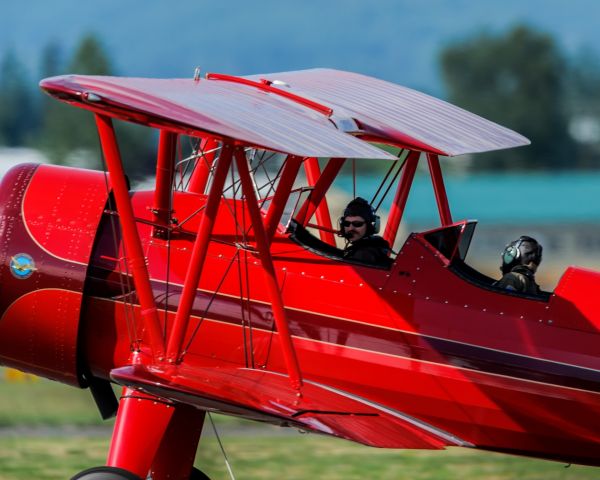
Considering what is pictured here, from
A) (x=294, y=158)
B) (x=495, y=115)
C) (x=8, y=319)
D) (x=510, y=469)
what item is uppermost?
(x=495, y=115)

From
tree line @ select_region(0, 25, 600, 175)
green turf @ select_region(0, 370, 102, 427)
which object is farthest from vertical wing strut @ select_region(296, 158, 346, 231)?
tree line @ select_region(0, 25, 600, 175)

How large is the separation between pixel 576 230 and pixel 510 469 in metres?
39.5

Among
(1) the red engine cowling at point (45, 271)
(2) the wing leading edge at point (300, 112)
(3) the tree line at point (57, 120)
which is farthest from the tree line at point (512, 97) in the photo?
(1) the red engine cowling at point (45, 271)

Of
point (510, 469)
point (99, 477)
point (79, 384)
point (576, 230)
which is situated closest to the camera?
A: point (99, 477)

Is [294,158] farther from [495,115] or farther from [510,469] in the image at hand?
[495,115]

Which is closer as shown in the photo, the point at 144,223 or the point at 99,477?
the point at 99,477

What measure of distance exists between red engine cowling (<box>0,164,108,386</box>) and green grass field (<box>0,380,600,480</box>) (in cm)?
254

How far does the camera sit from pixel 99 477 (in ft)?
21.4

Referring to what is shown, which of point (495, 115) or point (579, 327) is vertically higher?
point (495, 115)

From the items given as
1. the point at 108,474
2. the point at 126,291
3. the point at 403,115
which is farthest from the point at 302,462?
the point at 108,474

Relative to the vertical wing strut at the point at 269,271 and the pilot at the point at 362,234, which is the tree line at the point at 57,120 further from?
the vertical wing strut at the point at 269,271

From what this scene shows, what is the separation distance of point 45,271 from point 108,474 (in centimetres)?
141

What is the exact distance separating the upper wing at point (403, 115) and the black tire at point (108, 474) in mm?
2507

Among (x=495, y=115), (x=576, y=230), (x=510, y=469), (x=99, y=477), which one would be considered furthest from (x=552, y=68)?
(x=99, y=477)
